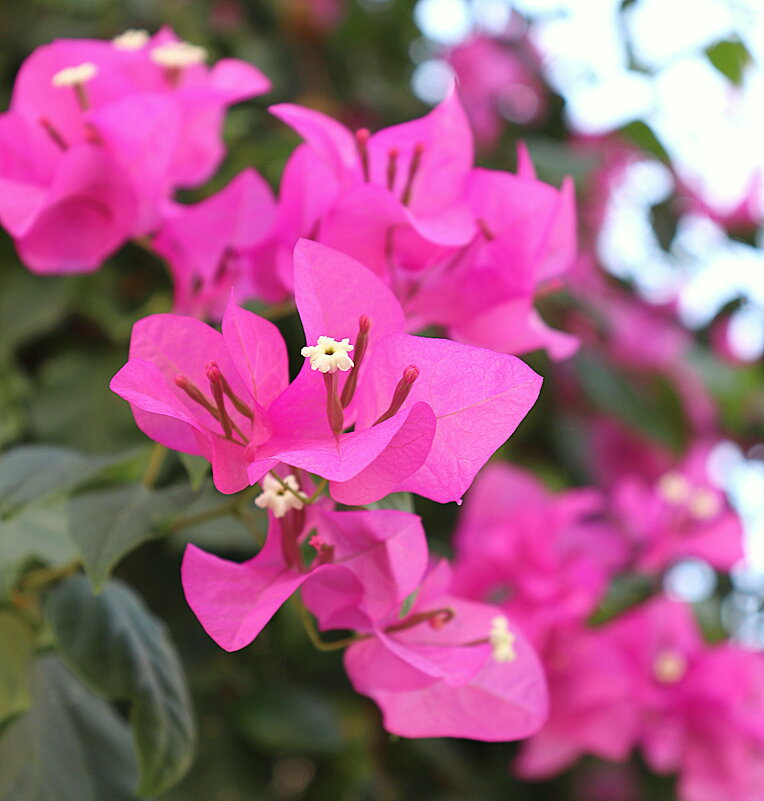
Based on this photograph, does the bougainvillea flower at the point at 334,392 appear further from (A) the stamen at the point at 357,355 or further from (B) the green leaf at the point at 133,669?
(B) the green leaf at the point at 133,669

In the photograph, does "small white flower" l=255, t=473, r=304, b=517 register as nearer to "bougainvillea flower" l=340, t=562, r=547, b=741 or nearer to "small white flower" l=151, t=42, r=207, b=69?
"bougainvillea flower" l=340, t=562, r=547, b=741

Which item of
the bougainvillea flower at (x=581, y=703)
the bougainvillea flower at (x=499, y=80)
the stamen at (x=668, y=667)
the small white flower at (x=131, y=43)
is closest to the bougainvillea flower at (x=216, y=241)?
the small white flower at (x=131, y=43)

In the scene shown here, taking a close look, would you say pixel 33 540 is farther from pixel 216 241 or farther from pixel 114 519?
pixel 216 241

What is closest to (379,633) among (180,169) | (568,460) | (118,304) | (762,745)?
(180,169)

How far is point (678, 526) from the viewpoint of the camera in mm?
896

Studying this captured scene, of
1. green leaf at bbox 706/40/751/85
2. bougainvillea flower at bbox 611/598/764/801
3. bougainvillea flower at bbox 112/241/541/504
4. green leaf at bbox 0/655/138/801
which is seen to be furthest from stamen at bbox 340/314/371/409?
green leaf at bbox 706/40/751/85

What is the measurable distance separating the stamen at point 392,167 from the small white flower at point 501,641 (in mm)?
243

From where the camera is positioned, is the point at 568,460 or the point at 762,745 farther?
the point at 568,460

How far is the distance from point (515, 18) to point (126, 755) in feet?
4.14

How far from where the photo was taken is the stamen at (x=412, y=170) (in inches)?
20.4

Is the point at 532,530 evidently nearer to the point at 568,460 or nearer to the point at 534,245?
the point at 534,245

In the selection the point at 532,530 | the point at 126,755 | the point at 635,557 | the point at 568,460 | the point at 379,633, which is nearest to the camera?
the point at 379,633

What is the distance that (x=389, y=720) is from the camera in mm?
482

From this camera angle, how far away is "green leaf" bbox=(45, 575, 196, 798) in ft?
1.68
